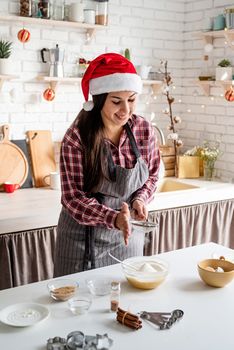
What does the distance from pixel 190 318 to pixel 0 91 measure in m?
2.32

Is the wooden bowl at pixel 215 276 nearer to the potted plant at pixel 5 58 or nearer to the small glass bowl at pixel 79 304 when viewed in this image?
the small glass bowl at pixel 79 304

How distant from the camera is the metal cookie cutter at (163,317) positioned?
1.54 meters

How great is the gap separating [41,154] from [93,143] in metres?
1.41

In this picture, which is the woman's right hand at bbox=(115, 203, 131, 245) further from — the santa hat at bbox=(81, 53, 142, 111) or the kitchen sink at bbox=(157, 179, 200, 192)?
the kitchen sink at bbox=(157, 179, 200, 192)

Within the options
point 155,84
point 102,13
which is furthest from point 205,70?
point 102,13

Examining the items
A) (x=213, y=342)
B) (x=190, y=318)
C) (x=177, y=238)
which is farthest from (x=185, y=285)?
(x=177, y=238)

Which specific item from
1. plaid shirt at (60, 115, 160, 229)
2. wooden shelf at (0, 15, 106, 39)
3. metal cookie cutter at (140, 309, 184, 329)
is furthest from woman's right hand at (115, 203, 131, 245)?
wooden shelf at (0, 15, 106, 39)

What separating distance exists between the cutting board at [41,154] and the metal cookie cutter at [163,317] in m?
2.07

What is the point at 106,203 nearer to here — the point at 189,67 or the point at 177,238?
the point at 177,238

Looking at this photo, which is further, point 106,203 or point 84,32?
point 84,32

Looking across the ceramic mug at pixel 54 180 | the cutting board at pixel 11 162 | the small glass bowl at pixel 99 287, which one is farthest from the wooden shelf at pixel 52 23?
the small glass bowl at pixel 99 287

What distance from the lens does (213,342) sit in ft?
4.77

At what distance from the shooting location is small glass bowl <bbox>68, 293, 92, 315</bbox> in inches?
63.4

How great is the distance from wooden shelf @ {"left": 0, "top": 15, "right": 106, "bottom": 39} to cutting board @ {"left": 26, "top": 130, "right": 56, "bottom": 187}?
0.76 meters
